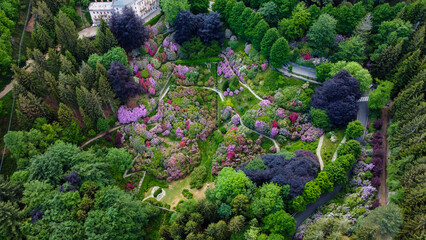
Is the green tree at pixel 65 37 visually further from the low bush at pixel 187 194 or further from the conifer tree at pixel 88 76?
the low bush at pixel 187 194

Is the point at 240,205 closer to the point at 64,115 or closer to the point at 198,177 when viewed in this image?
the point at 198,177

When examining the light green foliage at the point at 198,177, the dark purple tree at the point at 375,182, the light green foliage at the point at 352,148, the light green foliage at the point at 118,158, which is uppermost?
the light green foliage at the point at 352,148

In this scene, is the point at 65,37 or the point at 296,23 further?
the point at 296,23

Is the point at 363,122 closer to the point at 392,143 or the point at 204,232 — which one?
the point at 392,143

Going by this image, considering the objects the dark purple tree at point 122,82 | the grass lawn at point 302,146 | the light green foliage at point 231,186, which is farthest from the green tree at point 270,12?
the light green foliage at point 231,186

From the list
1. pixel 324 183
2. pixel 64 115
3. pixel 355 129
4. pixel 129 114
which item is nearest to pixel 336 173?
pixel 324 183

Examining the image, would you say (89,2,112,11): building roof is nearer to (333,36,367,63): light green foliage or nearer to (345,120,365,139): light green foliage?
(333,36,367,63): light green foliage

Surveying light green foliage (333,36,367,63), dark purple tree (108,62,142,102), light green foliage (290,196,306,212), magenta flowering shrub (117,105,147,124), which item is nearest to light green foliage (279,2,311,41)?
light green foliage (333,36,367,63)

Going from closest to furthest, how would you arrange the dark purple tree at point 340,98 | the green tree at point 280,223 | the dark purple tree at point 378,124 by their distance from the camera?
the green tree at point 280,223, the dark purple tree at point 378,124, the dark purple tree at point 340,98

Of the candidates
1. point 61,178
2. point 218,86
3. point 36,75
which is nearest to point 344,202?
point 218,86
